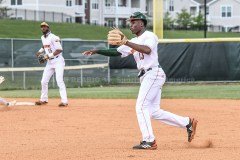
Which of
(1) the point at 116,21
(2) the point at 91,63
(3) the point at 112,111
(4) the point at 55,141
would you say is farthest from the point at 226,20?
(4) the point at 55,141

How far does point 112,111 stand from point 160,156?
7162mm

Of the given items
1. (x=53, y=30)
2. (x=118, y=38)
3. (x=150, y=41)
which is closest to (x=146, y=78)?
(x=150, y=41)

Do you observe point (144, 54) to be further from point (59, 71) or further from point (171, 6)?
point (171, 6)

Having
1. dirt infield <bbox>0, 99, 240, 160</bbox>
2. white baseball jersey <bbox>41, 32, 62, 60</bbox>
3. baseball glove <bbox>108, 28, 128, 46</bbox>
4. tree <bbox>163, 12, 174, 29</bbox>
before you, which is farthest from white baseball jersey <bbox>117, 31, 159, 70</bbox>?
tree <bbox>163, 12, 174, 29</bbox>

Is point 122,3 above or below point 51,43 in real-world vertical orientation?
above

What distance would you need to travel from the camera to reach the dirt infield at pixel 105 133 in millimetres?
8461

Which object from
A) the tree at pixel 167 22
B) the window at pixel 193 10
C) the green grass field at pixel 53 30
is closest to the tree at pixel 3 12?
the green grass field at pixel 53 30

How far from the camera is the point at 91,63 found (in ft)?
103

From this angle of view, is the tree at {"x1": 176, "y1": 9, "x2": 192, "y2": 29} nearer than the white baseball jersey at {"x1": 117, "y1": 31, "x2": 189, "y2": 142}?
No

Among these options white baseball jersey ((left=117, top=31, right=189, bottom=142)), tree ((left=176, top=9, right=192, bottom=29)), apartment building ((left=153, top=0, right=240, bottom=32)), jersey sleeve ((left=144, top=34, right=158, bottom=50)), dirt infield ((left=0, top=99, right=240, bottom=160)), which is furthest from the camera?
apartment building ((left=153, top=0, right=240, bottom=32))

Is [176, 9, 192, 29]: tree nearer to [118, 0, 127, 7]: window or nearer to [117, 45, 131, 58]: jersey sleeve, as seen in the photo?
[118, 0, 127, 7]: window

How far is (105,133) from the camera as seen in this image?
1118cm

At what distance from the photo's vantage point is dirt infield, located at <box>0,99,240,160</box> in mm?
8461

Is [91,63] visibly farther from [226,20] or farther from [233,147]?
[226,20]
